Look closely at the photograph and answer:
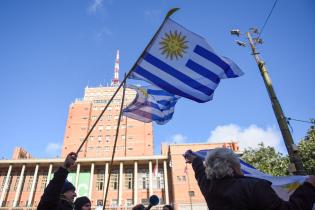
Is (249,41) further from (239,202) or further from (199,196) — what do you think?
(199,196)

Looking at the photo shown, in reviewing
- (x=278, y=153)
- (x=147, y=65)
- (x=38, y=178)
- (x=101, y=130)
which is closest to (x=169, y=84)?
(x=147, y=65)

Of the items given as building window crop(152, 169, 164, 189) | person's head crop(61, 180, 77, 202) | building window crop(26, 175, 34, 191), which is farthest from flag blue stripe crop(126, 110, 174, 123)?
building window crop(26, 175, 34, 191)

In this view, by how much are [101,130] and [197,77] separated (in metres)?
64.5

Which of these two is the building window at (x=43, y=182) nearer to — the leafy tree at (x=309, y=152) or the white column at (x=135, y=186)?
the white column at (x=135, y=186)

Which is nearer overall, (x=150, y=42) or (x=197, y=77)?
(x=150, y=42)

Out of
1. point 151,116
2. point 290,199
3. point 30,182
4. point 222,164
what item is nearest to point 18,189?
point 30,182

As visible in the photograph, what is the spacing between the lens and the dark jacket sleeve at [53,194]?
8.37 feet

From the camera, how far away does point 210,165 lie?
7.63 ft

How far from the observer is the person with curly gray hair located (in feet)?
5.93

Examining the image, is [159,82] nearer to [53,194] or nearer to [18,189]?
[53,194]

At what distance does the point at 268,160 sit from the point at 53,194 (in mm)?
31670

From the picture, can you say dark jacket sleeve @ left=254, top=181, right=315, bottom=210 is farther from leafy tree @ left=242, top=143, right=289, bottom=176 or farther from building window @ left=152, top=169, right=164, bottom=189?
building window @ left=152, top=169, right=164, bottom=189

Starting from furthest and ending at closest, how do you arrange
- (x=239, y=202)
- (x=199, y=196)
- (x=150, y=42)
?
1. (x=199, y=196)
2. (x=150, y=42)
3. (x=239, y=202)

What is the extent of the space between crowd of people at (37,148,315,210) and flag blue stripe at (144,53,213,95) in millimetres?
3335
